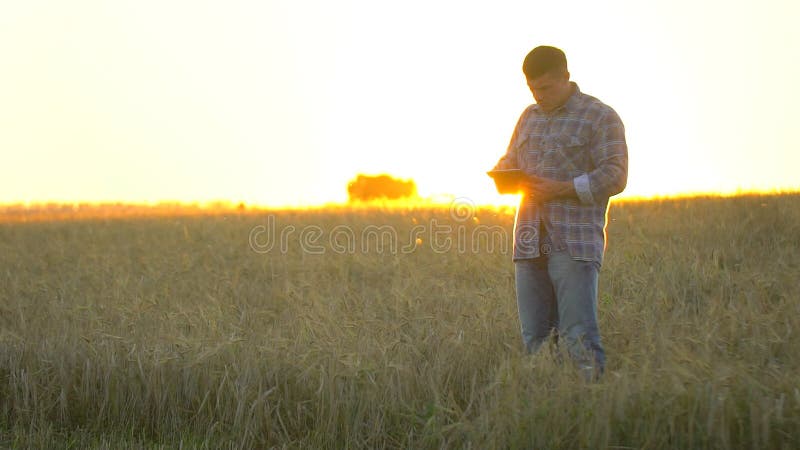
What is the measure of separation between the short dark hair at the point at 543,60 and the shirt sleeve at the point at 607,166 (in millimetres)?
396

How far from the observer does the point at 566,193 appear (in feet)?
15.0

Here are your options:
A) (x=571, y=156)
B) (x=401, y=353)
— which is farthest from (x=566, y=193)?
(x=401, y=353)

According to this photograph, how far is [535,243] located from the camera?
15.6ft

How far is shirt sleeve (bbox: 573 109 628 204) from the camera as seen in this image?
4480mm

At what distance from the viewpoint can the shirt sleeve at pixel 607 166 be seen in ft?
14.7

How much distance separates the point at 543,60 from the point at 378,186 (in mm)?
48444

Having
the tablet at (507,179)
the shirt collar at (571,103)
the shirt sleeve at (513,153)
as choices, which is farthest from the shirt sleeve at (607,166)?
the shirt sleeve at (513,153)

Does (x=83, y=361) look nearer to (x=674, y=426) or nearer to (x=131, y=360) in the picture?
(x=131, y=360)

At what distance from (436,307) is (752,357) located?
2.79 meters

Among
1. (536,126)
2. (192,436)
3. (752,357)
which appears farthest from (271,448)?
(752,357)

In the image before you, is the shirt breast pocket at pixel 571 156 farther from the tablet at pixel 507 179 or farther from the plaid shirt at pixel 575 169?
the tablet at pixel 507 179

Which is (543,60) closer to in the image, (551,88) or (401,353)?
(551,88)

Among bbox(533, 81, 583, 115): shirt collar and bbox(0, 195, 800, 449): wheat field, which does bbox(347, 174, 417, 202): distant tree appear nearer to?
bbox(0, 195, 800, 449): wheat field

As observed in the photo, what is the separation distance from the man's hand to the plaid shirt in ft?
0.15
